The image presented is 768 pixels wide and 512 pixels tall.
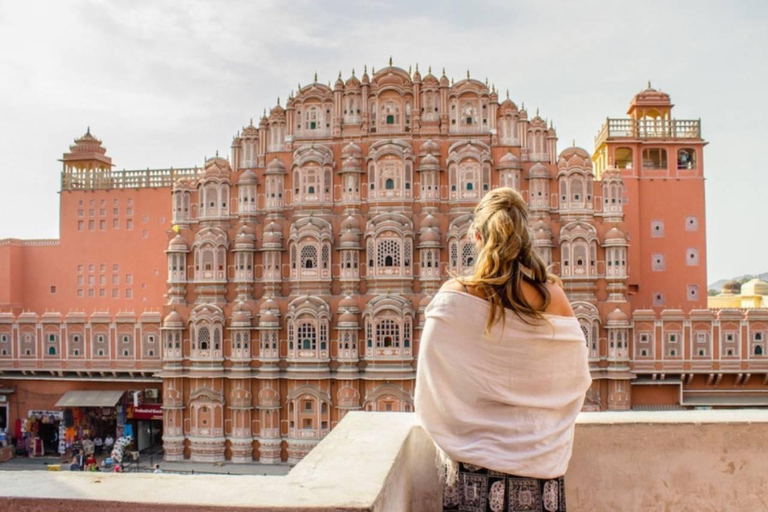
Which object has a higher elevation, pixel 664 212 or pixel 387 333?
pixel 664 212

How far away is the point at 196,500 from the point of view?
7.25ft

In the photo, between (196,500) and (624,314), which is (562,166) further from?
(196,500)

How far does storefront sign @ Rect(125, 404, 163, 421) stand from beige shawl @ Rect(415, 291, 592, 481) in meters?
23.5

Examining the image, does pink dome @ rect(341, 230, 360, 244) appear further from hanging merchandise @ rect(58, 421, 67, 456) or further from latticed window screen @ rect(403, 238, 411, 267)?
hanging merchandise @ rect(58, 421, 67, 456)

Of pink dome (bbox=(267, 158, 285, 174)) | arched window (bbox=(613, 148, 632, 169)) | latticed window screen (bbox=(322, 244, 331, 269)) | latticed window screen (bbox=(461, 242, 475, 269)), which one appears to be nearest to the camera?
latticed window screen (bbox=(461, 242, 475, 269))

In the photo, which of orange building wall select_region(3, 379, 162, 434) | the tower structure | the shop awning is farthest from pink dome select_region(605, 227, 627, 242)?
orange building wall select_region(3, 379, 162, 434)

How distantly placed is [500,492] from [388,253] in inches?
774

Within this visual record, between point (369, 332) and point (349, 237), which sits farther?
point (349, 237)

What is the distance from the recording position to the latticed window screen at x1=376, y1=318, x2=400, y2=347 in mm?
21766

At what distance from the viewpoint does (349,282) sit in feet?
73.8

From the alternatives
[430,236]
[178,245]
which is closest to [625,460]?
[430,236]

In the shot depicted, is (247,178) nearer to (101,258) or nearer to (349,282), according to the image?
(349,282)

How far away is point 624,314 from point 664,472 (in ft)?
63.3

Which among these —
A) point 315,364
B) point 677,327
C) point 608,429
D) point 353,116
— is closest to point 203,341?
point 315,364
